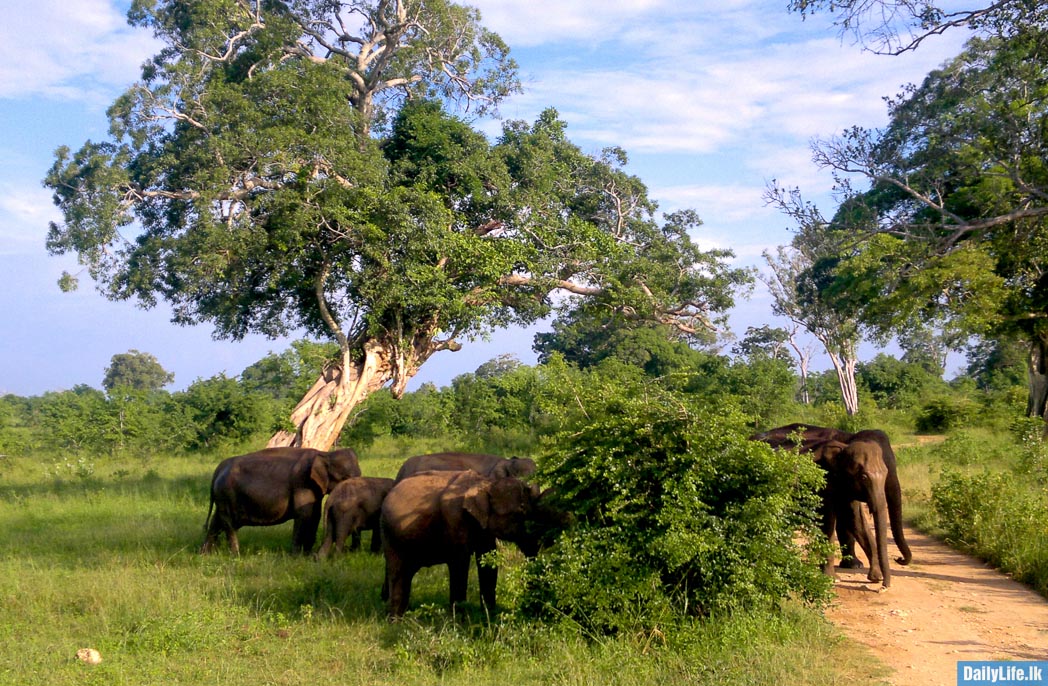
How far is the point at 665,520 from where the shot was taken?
6711 millimetres

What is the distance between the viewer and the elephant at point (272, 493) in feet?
37.1

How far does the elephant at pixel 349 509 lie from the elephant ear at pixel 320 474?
0.80 meters

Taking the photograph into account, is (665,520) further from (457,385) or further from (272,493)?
(457,385)

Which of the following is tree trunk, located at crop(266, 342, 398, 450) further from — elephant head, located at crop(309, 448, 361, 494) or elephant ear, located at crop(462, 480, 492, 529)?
elephant ear, located at crop(462, 480, 492, 529)

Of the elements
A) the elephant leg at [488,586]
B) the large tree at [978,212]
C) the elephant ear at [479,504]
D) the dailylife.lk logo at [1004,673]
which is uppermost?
the large tree at [978,212]

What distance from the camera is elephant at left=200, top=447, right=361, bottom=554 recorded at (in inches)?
445

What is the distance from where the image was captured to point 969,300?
15.9 m

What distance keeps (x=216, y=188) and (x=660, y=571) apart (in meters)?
10.9

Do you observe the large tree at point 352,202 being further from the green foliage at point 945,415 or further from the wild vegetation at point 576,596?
the green foliage at point 945,415

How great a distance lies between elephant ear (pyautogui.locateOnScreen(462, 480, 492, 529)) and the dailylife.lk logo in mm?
3745

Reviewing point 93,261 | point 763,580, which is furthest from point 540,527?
point 93,261

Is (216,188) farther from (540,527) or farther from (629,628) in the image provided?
(629,628)

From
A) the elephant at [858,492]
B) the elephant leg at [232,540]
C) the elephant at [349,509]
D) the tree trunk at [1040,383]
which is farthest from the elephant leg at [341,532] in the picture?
the tree trunk at [1040,383]

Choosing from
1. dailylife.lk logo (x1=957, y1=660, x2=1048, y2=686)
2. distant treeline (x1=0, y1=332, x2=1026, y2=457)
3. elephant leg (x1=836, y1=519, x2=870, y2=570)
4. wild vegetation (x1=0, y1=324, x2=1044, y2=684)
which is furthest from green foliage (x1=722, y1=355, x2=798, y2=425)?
dailylife.lk logo (x1=957, y1=660, x2=1048, y2=686)
